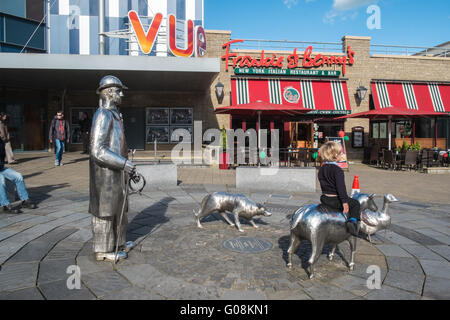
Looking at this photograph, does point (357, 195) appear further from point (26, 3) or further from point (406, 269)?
point (26, 3)

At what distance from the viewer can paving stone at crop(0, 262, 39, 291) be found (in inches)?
122

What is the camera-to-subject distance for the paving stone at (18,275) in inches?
122

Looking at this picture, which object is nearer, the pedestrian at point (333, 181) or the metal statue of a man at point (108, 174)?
the pedestrian at point (333, 181)

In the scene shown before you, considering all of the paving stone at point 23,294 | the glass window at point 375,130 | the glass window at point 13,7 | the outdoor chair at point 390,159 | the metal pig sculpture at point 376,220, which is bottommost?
the paving stone at point 23,294

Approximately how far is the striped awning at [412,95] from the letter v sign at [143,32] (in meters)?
13.1

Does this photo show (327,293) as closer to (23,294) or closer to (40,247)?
(23,294)

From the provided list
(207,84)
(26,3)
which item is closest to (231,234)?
(207,84)

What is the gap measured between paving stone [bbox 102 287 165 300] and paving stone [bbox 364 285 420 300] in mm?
1989

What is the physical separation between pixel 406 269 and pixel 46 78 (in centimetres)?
1584

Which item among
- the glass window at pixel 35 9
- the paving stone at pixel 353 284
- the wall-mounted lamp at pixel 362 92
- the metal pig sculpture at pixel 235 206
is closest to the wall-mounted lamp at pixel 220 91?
the wall-mounted lamp at pixel 362 92

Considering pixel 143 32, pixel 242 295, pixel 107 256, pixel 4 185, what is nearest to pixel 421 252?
pixel 242 295

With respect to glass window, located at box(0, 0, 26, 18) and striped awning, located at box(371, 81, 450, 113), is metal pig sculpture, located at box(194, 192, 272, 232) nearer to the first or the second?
striped awning, located at box(371, 81, 450, 113)

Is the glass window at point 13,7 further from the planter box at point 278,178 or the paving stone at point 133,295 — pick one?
the paving stone at point 133,295

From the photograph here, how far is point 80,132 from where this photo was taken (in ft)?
58.7
